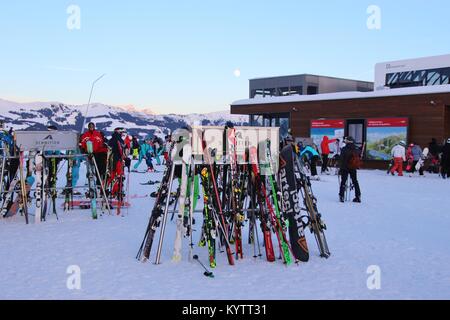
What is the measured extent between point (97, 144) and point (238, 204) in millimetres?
4968

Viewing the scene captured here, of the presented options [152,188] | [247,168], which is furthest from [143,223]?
[152,188]

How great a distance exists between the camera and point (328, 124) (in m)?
27.8

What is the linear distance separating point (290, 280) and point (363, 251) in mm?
1878

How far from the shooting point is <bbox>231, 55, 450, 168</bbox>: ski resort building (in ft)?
78.4

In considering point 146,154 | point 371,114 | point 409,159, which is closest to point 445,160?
point 409,159

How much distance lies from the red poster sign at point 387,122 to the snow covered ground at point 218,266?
15.9m

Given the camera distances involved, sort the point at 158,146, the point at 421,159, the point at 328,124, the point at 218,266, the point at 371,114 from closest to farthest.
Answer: the point at 218,266 → the point at 421,159 → the point at 371,114 → the point at 328,124 → the point at 158,146

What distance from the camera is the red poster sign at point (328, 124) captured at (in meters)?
27.2

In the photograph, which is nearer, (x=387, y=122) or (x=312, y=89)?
(x=387, y=122)

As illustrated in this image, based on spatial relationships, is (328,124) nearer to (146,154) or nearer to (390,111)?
(390,111)

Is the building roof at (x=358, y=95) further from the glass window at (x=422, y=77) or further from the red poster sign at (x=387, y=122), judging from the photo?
the glass window at (x=422, y=77)

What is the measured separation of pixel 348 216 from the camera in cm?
1009

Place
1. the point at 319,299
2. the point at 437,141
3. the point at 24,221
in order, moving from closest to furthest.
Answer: the point at 319,299 → the point at 24,221 → the point at 437,141

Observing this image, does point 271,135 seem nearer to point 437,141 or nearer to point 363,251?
point 363,251
